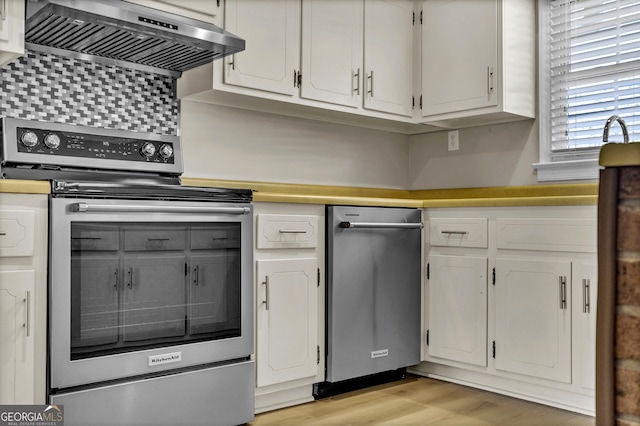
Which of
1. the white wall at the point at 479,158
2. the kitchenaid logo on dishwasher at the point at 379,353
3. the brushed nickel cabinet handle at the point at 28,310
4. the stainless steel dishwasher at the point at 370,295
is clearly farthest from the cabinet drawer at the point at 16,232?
the white wall at the point at 479,158

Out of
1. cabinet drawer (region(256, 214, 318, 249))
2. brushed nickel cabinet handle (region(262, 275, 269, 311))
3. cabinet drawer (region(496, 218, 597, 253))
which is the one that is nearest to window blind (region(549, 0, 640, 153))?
cabinet drawer (region(496, 218, 597, 253))

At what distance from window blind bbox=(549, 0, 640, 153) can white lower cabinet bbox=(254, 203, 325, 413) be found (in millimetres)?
1467

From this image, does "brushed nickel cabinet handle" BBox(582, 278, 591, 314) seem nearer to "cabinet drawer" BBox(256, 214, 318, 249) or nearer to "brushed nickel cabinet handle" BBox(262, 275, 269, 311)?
"cabinet drawer" BBox(256, 214, 318, 249)

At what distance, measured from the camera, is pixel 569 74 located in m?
3.13

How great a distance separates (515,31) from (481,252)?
3.96ft

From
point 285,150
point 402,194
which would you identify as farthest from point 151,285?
point 402,194

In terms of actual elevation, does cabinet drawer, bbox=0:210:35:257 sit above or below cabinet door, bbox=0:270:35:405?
above

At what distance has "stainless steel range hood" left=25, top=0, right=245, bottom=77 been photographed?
6.82 feet

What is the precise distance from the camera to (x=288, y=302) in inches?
97.7

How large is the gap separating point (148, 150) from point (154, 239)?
620mm

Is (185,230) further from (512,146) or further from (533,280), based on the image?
(512,146)

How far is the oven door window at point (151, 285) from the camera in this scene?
6.31 ft

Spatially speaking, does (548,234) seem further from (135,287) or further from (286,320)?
(135,287)
